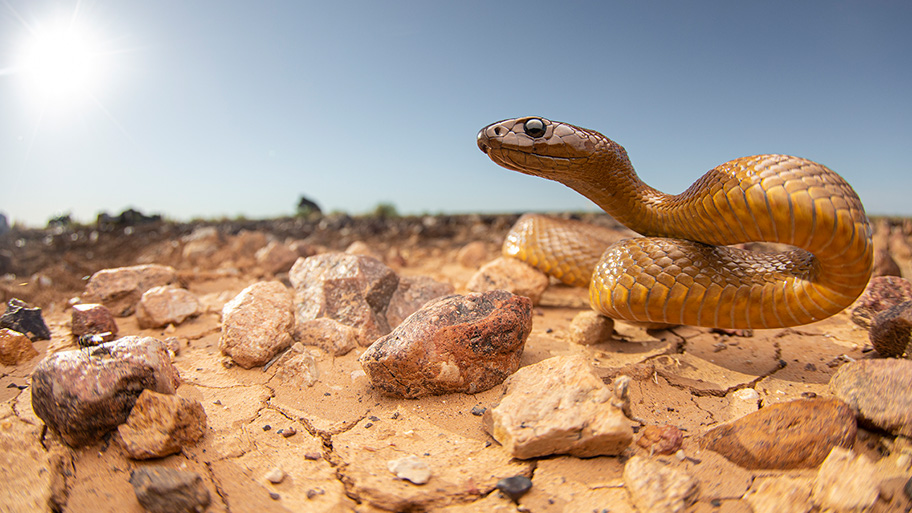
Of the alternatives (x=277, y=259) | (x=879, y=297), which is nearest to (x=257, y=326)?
(x=277, y=259)

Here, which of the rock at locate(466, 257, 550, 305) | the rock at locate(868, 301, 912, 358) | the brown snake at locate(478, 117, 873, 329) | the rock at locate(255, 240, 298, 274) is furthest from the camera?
the rock at locate(255, 240, 298, 274)

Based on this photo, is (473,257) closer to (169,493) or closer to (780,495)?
(780,495)

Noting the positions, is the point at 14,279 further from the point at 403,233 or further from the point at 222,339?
the point at 403,233

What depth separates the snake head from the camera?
3.09 m

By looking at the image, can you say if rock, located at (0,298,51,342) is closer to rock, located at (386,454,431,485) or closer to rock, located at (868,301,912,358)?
rock, located at (386,454,431,485)

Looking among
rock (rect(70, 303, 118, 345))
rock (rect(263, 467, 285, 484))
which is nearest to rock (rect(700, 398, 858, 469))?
rock (rect(263, 467, 285, 484))

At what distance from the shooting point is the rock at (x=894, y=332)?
9.07 ft

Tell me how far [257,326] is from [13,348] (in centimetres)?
175

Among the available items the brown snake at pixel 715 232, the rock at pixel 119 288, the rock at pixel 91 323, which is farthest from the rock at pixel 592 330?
the rock at pixel 119 288

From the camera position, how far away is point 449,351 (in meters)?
2.66

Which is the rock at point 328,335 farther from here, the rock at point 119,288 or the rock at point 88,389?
the rock at point 119,288

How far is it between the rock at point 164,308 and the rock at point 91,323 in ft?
1.01

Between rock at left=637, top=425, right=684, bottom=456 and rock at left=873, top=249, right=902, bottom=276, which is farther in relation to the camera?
rock at left=873, top=249, right=902, bottom=276

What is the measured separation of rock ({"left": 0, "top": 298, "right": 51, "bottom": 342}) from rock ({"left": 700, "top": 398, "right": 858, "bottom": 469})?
4954mm
